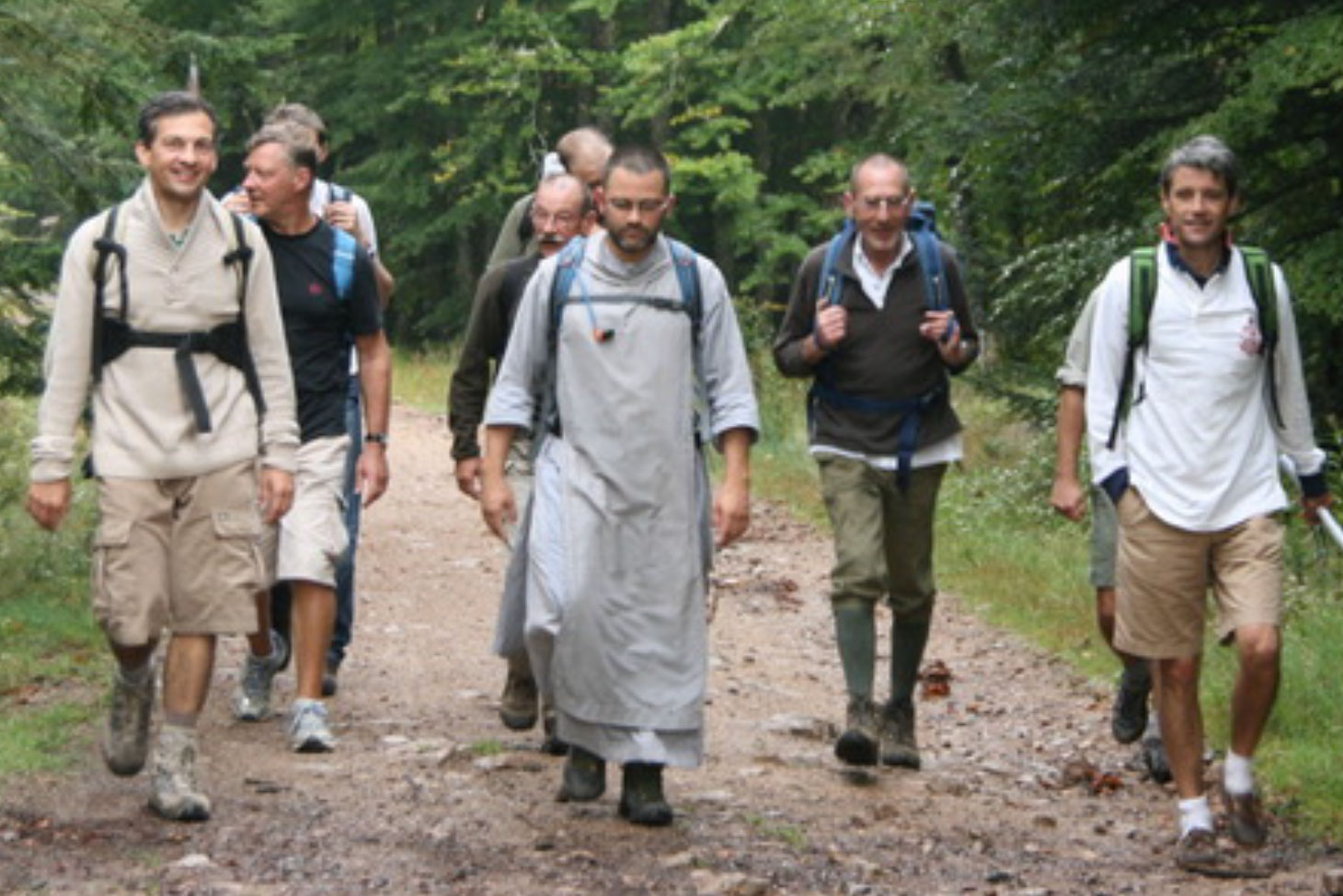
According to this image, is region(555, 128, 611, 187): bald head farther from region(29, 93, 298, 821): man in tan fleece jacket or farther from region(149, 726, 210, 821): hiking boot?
region(149, 726, 210, 821): hiking boot

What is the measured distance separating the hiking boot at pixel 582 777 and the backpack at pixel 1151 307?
6.40 ft

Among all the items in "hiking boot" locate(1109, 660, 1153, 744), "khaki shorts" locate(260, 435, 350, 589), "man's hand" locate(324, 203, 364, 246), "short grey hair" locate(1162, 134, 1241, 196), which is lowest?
"hiking boot" locate(1109, 660, 1153, 744)

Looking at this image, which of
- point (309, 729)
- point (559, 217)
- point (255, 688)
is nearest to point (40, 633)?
point (255, 688)

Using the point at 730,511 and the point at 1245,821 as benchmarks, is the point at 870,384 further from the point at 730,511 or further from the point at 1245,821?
the point at 1245,821

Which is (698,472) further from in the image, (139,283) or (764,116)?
(764,116)

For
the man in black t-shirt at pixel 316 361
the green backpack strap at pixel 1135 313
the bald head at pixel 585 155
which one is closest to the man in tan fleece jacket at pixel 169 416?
the man in black t-shirt at pixel 316 361

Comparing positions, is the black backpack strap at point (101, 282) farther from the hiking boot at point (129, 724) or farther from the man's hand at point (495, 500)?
the man's hand at point (495, 500)

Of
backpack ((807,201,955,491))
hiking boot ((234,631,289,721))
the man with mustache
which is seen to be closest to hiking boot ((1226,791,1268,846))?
the man with mustache

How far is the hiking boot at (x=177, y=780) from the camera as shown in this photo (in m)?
7.67

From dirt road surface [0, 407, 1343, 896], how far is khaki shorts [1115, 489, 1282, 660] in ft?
2.29

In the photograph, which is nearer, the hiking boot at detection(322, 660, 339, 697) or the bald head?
the bald head

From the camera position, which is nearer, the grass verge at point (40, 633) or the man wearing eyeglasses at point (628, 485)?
the man wearing eyeglasses at point (628, 485)

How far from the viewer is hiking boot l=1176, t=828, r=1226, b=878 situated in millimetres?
7523

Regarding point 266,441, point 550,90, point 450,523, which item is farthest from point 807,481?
point 550,90
